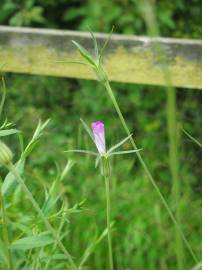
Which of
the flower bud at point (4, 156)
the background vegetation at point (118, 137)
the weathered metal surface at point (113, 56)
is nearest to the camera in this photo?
the flower bud at point (4, 156)

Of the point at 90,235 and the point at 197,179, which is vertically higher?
the point at 197,179

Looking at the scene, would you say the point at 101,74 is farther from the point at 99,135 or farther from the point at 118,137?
the point at 118,137

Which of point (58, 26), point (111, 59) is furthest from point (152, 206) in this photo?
point (58, 26)

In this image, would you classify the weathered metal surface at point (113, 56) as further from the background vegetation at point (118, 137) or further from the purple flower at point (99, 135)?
the purple flower at point (99, 135)

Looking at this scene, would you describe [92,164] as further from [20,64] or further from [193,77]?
[193,77]

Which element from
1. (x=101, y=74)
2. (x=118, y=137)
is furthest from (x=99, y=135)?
(x=118, y=137)

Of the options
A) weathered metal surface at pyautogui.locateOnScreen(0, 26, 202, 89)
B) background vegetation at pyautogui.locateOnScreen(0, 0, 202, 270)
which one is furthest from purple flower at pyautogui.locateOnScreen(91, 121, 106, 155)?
weathered metal surface at pyautogui.locateOnScreen(0, 26, 202, 89)

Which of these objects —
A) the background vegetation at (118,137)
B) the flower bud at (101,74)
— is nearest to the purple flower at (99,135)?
the flower bud at (101,74)
